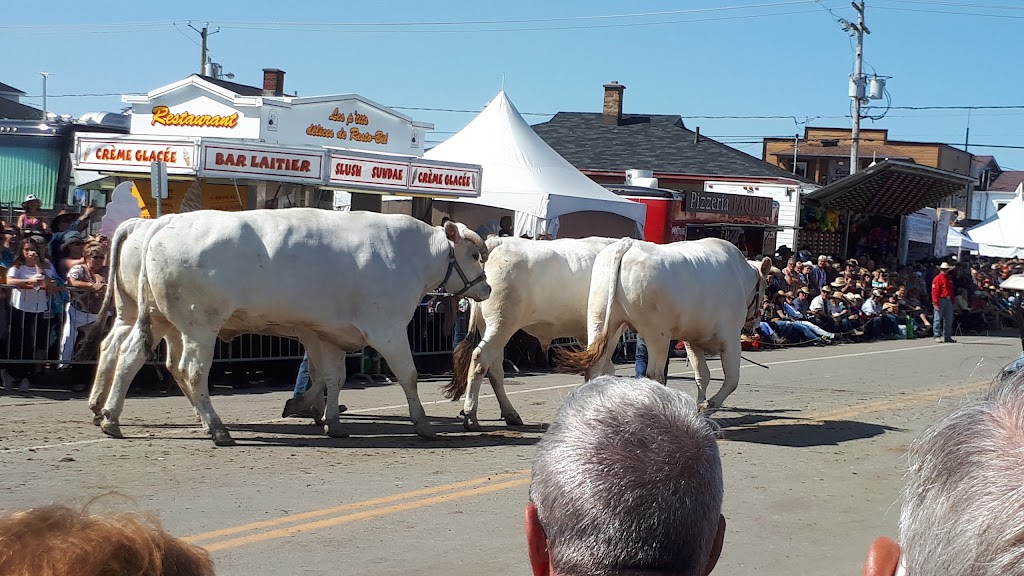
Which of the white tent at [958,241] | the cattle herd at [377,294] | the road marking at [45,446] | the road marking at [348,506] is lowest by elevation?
the road marking at [45,446]

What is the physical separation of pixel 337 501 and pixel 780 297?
58.5ft

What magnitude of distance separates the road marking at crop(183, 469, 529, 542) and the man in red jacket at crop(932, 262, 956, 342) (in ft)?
64.4

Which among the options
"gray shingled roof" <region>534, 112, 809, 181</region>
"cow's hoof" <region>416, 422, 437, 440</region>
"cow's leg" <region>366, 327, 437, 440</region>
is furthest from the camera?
"gray shingled roof" <region>534, 112, 809, 181</region>

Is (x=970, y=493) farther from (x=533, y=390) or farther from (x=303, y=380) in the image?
(x=533, y=390)

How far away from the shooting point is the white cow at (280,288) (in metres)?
9.45

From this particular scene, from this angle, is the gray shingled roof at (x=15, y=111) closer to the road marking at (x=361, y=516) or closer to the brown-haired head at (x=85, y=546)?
the road marking at (x=361, y=516)

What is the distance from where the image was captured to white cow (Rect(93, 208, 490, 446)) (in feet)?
31.0

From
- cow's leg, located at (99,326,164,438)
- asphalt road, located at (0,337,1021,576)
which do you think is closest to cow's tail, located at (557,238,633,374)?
asphalt road, located at (0,337,1021,576)

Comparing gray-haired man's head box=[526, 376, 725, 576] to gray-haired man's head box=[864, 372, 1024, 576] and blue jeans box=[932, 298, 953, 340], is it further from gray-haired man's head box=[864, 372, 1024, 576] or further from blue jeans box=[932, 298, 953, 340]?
blue jeans box=[932, 298, 953, 340]

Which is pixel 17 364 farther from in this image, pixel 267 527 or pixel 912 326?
pixel 912 326

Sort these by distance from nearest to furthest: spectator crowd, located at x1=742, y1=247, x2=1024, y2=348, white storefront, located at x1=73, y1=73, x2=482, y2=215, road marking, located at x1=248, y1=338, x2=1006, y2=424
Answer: road marking, located at x1=248, y1=338, x2=1006, y2=424
white storefront, located at x1=73, y1=73, x2=482, y2=215
spectator crowd, located at x1=742, y1=247, x2=1024, y2=348

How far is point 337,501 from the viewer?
7488 mm

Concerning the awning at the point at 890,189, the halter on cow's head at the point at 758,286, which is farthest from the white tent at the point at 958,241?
the halter on cow's head at the point at 758,286

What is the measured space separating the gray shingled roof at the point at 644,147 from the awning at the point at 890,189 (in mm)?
3880
